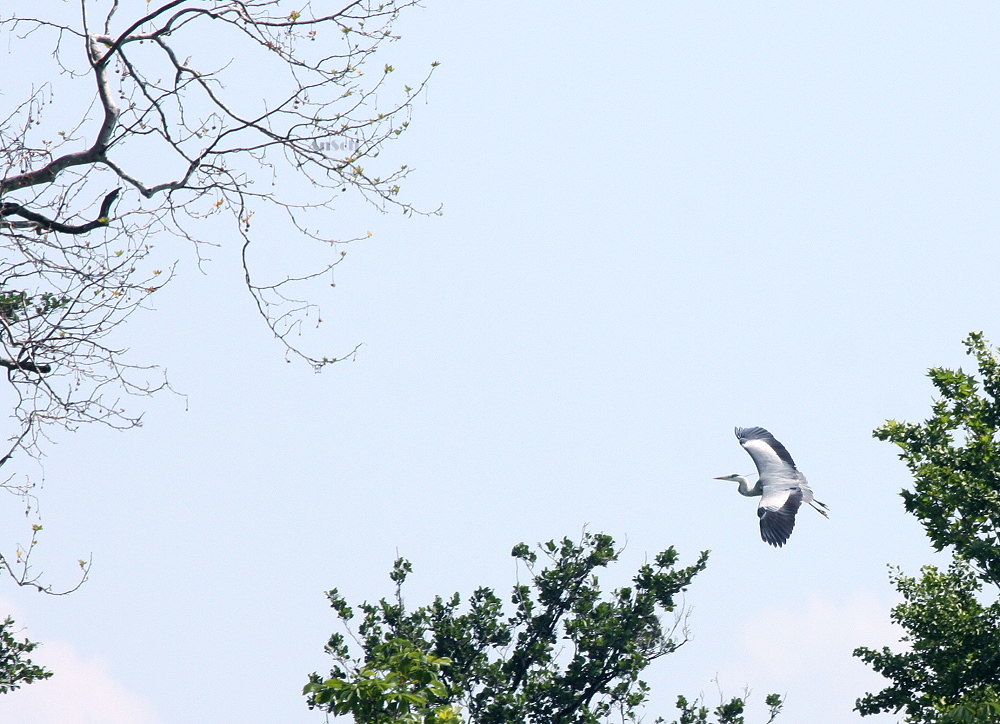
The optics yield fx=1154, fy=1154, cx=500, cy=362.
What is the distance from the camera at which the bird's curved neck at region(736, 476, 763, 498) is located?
19250mm

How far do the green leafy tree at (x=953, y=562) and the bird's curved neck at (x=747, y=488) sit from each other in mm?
3389

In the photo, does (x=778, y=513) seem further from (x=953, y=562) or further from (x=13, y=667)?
(x=13, y=667)

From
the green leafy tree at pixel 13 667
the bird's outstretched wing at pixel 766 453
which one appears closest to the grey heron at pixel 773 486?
the bird's outstretched wing at pixel 766 453

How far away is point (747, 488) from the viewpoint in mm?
19656

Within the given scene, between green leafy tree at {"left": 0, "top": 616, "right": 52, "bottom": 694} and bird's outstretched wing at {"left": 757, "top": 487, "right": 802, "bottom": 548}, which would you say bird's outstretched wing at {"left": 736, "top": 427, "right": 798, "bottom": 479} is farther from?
green leafy tree at {"left": 0, "top": 616, "right": 52, "bottom": 694}

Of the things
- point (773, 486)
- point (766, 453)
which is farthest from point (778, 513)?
point (766, 453)

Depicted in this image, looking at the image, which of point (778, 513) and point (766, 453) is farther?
point (766, 453)

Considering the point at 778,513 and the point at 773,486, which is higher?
the point at 773,486

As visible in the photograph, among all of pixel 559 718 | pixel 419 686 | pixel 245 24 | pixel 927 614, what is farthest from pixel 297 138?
pixel 559 718

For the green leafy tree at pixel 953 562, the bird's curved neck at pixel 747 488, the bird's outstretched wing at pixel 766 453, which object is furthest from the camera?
the bird's curved neck at pixel 747 488

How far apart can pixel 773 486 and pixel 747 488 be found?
1577 mm

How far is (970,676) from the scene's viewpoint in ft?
47.4

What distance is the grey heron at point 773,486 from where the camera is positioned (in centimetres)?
1582

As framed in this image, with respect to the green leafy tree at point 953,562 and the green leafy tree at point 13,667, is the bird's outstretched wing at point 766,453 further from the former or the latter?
the green leafy tree at point 13,667
